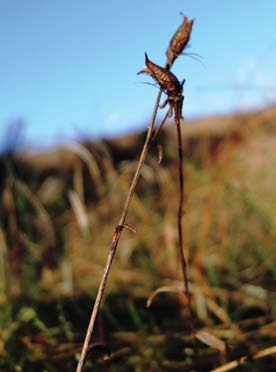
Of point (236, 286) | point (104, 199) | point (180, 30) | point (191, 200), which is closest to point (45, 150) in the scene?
point (104, 199)

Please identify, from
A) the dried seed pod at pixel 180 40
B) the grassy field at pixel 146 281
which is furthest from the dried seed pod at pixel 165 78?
the grassy field at pixel 146 281

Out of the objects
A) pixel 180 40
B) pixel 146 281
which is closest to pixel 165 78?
pixel 180 40

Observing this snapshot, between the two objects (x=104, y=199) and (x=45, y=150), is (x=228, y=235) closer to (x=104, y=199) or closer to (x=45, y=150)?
(x=104, y=199)

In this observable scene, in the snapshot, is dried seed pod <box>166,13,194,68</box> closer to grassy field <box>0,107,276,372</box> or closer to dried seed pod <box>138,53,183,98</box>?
dried seed pod <box>138,53,183,98</box>

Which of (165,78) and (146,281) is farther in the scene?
(146,281)

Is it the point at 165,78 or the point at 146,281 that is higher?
the point at 165,78

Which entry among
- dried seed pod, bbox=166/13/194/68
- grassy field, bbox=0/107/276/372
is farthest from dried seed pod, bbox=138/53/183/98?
grassy field, bbox=0/107/276/372

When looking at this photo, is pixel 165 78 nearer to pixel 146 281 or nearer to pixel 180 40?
pixel 180 40
